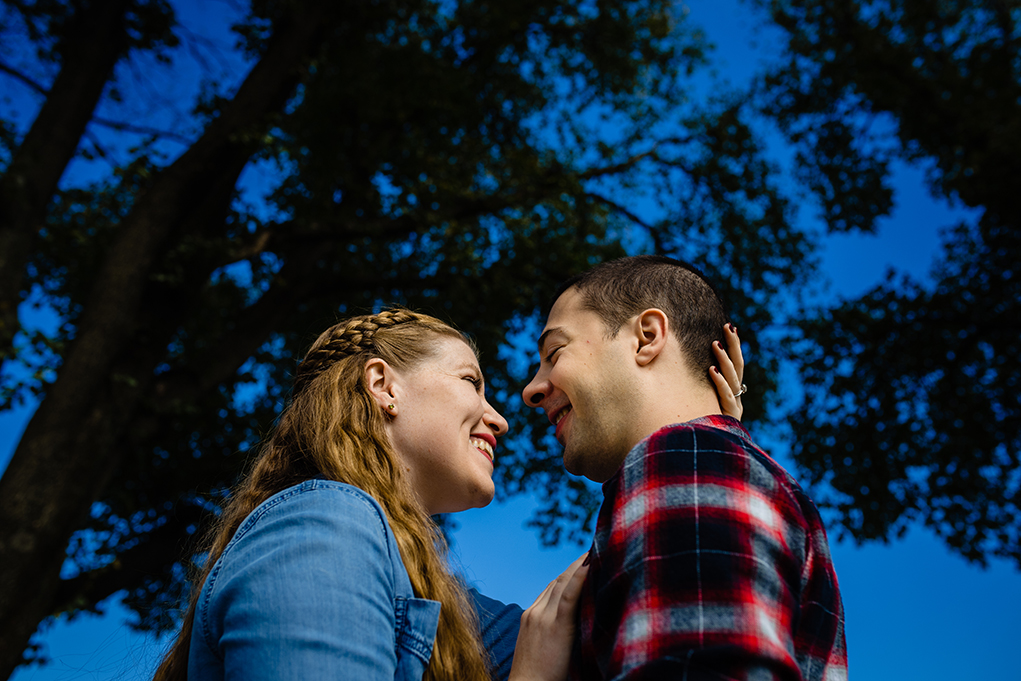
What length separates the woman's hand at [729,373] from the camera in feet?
8.25

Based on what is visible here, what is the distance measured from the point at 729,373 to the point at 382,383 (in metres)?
1.31

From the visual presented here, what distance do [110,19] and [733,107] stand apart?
9629 mm

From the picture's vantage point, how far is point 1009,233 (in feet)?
34.2

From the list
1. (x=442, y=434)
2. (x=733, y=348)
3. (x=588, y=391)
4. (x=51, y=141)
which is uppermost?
(x=51, y=141)

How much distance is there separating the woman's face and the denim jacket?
593mm

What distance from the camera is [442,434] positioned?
262 cm

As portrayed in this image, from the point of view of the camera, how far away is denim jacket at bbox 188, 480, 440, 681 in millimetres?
1546

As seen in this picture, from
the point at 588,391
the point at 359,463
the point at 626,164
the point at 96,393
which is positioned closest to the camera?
the point at 359,463

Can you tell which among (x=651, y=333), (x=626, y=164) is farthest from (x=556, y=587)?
(x=626, y=164)

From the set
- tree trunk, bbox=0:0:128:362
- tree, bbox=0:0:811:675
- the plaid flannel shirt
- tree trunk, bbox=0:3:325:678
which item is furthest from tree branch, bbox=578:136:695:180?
the plaid flannel shirt

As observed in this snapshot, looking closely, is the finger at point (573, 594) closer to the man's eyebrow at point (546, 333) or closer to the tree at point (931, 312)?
the man's eyebrow at point (546, 333)

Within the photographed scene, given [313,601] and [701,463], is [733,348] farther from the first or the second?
[313,601]

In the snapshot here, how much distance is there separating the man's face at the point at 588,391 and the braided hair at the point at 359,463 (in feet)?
1.77

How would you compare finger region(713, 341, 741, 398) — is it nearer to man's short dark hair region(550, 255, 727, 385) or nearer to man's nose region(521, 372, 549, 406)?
man's short dark hair region(550, 255, 727, 385)
